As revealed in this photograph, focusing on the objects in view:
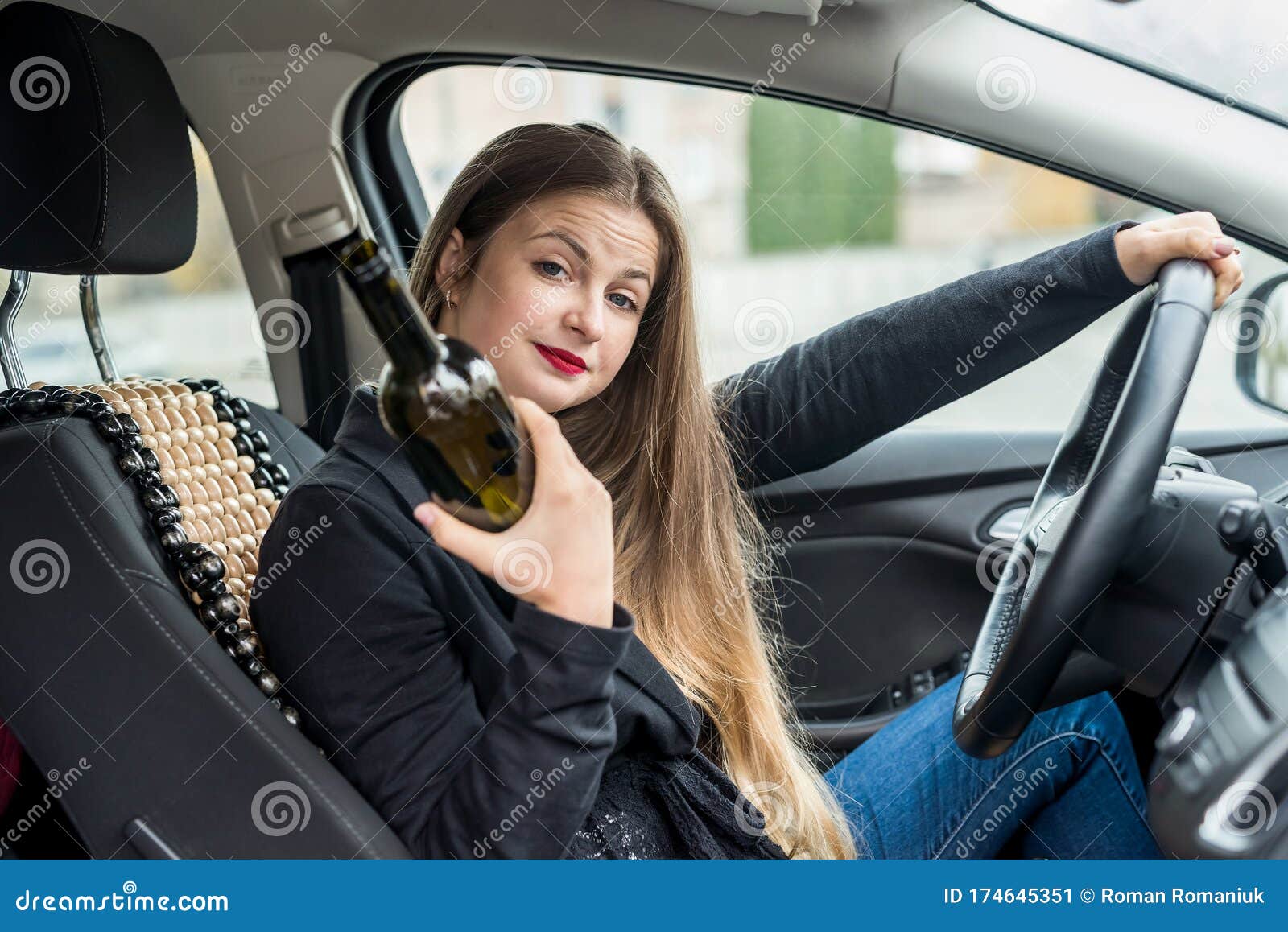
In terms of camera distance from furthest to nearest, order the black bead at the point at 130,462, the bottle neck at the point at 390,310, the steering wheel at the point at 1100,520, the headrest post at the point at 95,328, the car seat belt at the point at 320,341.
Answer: the car seat belt at the point at 320,341 < the headrest post at the point at 95,328 < the black bead at the point at 130,462 < the steering wheel at the point at 1100,520 < the bottle neck at the point at 390,310

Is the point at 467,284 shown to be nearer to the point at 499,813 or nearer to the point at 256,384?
the point at 499,813

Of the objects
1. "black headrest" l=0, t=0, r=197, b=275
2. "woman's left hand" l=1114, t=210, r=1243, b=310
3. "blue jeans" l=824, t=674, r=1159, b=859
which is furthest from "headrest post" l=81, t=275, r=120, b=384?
"woman's left hand" l=1114, t=210, r=1243, b=310

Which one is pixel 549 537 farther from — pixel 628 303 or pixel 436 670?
pixel 628 303

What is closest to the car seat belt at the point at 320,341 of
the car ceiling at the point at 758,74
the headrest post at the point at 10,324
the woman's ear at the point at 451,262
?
the car ceiling at the point at 758,74

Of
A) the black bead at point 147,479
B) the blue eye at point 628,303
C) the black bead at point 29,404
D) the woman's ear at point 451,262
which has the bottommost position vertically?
the black bead at point 147,479

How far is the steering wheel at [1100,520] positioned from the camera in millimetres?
961

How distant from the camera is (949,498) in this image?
6.05ft

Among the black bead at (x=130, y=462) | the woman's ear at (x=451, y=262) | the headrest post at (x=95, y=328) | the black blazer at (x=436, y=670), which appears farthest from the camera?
the headrest post at (x=95, y=328)

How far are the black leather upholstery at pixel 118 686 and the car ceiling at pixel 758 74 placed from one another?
49cm

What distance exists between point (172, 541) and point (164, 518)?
3 cm

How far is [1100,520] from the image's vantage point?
38.4 inches

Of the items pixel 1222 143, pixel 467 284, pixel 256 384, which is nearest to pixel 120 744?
pixel 467 284

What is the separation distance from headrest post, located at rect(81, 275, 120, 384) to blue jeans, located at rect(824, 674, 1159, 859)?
1017mm

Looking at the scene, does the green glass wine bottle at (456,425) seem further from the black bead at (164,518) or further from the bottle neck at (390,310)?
the black bead at (164,518)
